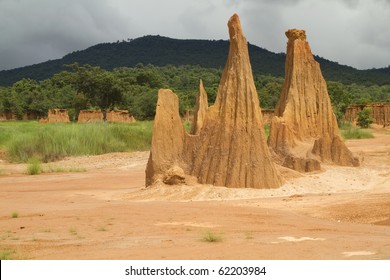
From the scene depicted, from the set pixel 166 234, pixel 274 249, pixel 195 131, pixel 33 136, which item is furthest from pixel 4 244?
pixel 33 136

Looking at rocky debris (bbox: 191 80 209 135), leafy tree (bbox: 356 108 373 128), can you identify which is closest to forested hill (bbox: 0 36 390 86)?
leafy tree (bbox: 356 108 373 128)

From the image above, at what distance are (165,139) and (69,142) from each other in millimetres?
14183

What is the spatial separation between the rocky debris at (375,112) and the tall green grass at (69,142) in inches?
1019

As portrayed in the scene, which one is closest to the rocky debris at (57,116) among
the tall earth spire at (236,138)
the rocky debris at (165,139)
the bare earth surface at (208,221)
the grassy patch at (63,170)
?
the grassy patch at (63,170)

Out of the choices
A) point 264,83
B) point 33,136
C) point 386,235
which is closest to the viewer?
point 386,235

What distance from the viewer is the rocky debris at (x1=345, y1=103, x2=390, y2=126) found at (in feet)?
149

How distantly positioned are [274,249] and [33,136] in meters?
21.7

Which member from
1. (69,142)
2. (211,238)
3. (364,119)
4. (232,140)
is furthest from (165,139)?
(364,119)

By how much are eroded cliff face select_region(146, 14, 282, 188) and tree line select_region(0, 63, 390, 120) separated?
109ft

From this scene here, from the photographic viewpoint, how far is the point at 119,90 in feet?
172

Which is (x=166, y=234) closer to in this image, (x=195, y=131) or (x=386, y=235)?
(x=386, y=235)

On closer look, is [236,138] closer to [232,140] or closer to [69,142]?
[232,140]

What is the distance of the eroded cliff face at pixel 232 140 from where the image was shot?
37.9 ft

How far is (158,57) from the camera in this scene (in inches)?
4796
